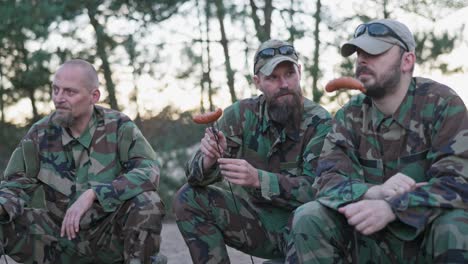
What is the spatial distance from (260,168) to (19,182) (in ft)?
5.24

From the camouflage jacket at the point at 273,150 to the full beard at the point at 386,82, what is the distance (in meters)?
0.75

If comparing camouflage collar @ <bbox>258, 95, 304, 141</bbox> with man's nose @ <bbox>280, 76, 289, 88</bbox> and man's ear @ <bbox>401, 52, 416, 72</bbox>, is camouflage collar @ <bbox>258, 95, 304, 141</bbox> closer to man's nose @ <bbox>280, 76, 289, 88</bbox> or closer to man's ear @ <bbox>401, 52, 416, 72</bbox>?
man's nose @ <bbox>280, 76, 289, 88</bbox>

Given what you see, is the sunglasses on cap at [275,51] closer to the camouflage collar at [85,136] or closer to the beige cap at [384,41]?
the beige cap at [384,41]

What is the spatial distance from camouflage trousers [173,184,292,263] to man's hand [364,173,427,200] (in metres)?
0.93

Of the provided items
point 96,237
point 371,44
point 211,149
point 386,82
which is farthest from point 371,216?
point 96,237

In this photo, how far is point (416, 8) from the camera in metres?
10.8

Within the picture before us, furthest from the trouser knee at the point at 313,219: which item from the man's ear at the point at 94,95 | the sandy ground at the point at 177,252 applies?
the sandy ground at the point at 177,252

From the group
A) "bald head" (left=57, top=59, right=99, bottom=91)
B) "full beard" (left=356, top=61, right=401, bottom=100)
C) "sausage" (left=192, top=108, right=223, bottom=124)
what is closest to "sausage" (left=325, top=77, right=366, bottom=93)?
"full beard" (left=356, top=61, right=401, bottom=100)

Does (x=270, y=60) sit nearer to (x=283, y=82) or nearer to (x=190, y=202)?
(x=283, y=82)

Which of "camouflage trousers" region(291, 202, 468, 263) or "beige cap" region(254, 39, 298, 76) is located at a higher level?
"beige cap" region(254, 39, 298, 76)

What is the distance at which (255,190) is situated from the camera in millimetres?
4828

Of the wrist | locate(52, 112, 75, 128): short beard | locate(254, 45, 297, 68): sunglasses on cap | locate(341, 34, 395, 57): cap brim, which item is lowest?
the wrist

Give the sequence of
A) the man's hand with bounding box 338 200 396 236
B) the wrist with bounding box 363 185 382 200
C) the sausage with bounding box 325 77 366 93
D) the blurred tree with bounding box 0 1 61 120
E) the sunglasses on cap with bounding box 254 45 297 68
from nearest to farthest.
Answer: the man's hand with bounding box 338 200 396 236 < the wrist with bounding box 363 185 382 200 < the sausage with bounding box 325 77 366 93 < the sunglasses on cap with bounding box 254 45 297 68 < the blurred tree with bounding box 0 1 61 120

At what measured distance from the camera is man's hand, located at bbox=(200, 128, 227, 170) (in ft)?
15.3
